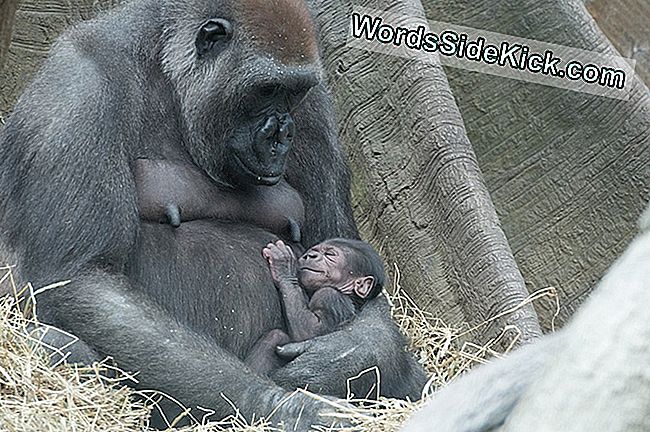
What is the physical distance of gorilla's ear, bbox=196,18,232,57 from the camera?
317 cm

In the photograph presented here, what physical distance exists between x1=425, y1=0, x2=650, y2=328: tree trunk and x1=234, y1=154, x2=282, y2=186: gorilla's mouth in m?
1.29

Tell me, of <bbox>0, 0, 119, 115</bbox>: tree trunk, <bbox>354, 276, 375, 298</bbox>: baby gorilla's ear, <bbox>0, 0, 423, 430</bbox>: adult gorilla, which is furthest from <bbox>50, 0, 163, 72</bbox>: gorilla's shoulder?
<bbox>0, 0, 119, 115</bbox>: tree trunk

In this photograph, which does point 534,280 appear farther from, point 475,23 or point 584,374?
point 584,374

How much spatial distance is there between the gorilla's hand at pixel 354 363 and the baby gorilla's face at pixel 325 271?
0.34ft

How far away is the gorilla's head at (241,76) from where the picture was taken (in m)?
3.13

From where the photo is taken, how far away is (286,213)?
3.43 metres

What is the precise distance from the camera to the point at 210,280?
313 cm

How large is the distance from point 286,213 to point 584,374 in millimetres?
2548

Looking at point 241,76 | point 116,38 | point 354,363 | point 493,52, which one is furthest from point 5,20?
point 493,52

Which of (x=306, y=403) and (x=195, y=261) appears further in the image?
(x=195, y=261)

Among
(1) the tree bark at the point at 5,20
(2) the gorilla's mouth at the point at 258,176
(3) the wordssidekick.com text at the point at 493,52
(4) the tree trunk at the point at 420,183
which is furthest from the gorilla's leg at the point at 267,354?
(3) the wordssidekick.com text at the point at 493,52

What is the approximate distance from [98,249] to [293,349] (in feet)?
1.83

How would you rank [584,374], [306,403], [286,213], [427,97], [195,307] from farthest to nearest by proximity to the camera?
1. [427,97]
2. [286,213]
3. [195,307]
4. [306,403]
5. [584,374]

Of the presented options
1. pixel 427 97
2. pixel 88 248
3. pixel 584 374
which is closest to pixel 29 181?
pixel 88 248
